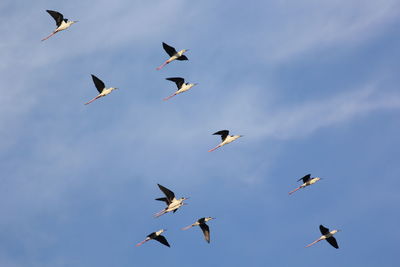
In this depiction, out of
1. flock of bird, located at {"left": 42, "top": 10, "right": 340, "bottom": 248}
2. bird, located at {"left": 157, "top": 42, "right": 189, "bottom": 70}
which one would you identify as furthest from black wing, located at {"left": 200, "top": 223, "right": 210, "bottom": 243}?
bird, located at {"left": 157, "top": 42, "right": 189, "bottom": 70}

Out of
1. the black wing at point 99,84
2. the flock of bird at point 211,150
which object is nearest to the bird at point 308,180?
the flock of bird at point 211,150

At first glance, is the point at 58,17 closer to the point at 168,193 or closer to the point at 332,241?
the point at 168,193

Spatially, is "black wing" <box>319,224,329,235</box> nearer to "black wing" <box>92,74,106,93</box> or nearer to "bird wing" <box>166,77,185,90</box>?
"bird wing" <box>166,77,185,90</box>

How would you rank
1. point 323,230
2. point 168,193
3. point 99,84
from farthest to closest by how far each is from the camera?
point 99,84 → point 323,230 → point 168,193

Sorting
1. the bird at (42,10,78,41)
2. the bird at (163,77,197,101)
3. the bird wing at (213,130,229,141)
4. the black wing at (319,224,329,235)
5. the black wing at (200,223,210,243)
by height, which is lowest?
the black wing at (319,224,329,235)

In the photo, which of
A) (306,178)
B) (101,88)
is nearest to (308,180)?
(306,178)

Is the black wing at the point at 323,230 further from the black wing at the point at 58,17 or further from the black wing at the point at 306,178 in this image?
the black wing at the point at 58,17

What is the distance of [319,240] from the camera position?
77.4 m

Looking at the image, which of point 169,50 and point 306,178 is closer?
point 306,178

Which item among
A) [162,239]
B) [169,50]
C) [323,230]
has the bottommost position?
[323,230]

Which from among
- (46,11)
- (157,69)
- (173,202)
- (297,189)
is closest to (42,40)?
(46,11)

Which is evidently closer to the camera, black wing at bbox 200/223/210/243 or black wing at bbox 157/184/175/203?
black wing at bbox 157/184/175/203

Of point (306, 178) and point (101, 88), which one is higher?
point (101, 88)

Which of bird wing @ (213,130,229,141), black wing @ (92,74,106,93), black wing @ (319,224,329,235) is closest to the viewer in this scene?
black wing @ (319,224,329,235)
